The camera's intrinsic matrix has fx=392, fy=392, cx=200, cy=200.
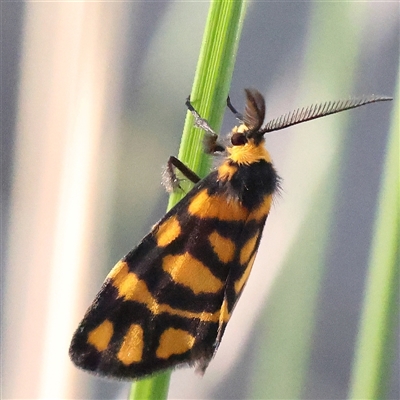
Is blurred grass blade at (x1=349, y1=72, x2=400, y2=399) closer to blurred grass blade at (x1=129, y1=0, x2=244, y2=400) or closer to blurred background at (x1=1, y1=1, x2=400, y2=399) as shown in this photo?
blurred grass blade at (x1=129, y1=0, x2=244, y2=400)

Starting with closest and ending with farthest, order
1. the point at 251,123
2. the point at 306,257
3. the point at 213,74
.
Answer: the point at 213,74
the point at 251,123
the point at 306,257

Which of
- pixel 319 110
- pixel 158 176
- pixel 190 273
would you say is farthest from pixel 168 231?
pixel 158 176

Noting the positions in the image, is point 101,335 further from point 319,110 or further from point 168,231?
point 319,110

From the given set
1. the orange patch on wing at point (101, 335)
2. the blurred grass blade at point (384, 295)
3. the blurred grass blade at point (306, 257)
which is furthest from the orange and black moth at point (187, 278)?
the blurred grass blade at point (306, 257)

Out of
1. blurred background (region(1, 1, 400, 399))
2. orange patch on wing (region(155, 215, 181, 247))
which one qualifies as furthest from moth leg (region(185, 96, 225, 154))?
blurred background (region(1, 1, 400, 399))

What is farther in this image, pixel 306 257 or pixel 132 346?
pixel 306 257

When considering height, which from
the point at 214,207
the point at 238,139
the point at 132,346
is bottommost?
the point at 132,346

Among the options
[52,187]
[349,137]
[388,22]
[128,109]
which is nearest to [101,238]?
[52,187]
